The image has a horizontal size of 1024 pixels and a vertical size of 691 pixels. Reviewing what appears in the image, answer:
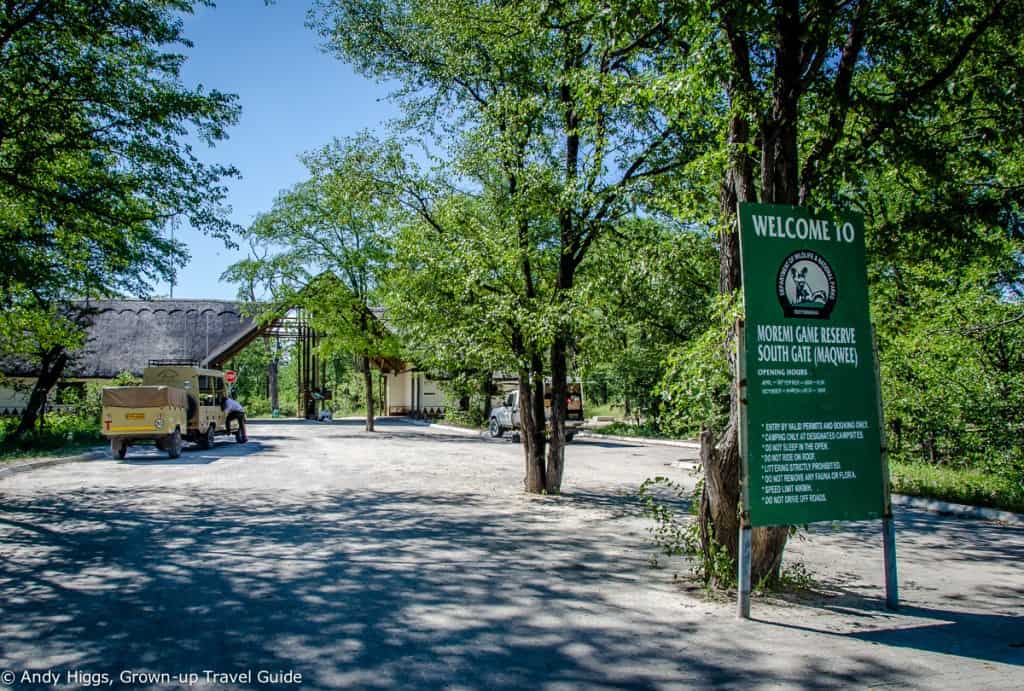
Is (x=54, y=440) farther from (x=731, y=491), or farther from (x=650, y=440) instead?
(x=731, y=491)

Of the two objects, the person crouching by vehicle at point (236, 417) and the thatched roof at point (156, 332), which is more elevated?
the thatched roof at point (156, 332)

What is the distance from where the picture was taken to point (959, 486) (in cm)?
1285

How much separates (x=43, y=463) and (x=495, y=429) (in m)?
17.1

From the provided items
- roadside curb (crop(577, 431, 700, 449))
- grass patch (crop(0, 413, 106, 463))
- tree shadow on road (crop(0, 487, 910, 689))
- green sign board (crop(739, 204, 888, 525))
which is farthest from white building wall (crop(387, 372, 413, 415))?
green sign board (crop(739, 204, 888, 525))

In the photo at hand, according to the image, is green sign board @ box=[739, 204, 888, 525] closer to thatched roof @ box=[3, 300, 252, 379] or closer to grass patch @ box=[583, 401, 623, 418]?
thatched roof @ box=[3, 300, 252, 379]

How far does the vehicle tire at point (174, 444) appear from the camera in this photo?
68.6 feet

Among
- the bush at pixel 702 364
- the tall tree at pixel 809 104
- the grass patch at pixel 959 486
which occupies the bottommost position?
the grass patch at pixel 959 486

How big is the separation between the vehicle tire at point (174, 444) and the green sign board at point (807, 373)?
1886cm

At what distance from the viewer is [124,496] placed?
43.6 feet

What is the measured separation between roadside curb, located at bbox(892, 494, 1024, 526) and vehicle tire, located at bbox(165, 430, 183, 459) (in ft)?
58.7

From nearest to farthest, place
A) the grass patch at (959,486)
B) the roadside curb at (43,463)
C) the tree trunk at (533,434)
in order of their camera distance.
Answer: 1. the grass patch at (959,486)
2. the tree trunk at (533,434)
3. the roadside curb at (43,463)

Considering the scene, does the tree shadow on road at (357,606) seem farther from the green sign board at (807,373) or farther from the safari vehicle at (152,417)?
the safari vehicle at (152,417)

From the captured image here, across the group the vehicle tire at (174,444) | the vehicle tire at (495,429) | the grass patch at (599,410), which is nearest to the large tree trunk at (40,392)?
the vehicle tire at (174,444)

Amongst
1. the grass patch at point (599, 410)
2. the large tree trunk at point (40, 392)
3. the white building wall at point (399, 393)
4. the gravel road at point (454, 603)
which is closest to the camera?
the gravel road at point (454, 603)
